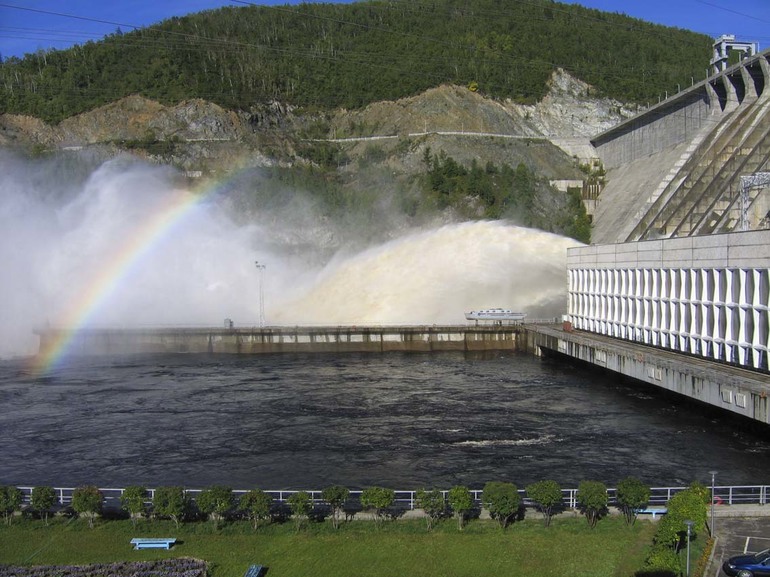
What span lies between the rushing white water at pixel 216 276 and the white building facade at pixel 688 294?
61.4 feet

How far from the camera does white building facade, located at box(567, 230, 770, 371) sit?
3956cm

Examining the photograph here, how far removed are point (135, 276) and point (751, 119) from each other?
69.9 m

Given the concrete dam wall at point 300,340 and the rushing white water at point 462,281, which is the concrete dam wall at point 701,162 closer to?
the rushing white water at point 462,281

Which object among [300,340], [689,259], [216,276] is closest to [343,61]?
[216,276]

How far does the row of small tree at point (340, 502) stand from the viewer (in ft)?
84.1

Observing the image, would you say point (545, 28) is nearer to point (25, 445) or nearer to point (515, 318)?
point (515, 318)

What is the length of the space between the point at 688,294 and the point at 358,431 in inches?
836

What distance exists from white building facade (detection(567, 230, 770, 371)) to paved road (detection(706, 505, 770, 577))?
1597cm

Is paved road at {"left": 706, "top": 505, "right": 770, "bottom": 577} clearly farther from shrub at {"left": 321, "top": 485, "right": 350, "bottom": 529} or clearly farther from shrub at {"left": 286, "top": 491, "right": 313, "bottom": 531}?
shrub at {"left": 286, "top": 491, "right": 313, "bottom": 531}

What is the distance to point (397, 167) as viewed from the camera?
13725 cm

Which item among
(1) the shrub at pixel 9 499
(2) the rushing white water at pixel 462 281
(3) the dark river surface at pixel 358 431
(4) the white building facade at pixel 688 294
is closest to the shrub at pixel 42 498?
(1) the shrub at pixel 9 499

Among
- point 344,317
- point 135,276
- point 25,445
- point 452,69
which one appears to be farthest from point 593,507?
point 452,69

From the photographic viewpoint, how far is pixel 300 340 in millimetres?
77188

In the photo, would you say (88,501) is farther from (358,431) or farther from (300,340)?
(300,340)
